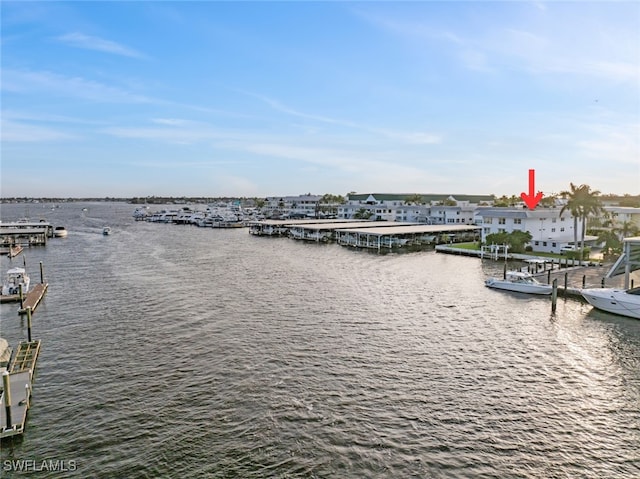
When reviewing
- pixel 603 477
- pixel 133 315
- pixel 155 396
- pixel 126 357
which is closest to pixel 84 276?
pixel 133 315

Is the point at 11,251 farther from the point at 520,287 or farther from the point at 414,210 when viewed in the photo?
the point at 414,210

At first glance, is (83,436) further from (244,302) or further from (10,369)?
(244,302)

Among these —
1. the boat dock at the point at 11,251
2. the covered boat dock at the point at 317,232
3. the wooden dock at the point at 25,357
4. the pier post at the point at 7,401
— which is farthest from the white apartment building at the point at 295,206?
the pier post at the point at 7,401

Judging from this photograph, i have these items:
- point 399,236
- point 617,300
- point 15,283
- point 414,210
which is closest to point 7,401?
point 15,283

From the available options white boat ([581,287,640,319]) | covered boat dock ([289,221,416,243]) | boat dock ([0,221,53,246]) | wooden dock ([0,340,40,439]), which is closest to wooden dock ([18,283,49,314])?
wooden dock ([0,340,40,439])

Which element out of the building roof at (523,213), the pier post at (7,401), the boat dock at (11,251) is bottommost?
the pier post at (7,401)

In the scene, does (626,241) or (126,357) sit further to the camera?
(626,241)

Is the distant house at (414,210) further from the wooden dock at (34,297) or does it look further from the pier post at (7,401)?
the pier post at (7,401)
